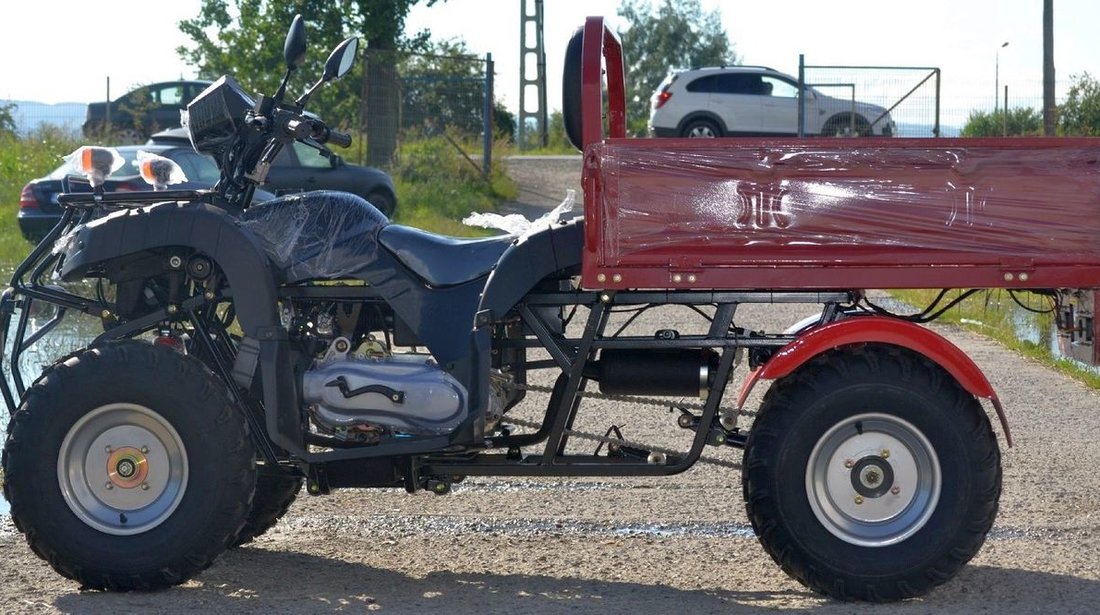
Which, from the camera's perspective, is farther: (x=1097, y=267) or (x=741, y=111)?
(x=741, y=111)

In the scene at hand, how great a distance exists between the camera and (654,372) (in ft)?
17.5

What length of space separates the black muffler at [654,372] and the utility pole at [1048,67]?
18.9m

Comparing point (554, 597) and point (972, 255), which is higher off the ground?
point (972, 255)

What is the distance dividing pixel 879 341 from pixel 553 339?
1170 millimetres

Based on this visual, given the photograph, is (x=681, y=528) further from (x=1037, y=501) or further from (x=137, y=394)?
(x=137, y=394)

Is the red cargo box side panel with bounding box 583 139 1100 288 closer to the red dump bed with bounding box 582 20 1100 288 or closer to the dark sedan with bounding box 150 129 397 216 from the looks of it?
the red dump bed with bounding box 582 20 1100 288

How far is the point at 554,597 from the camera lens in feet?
17.3

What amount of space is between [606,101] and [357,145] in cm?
1904

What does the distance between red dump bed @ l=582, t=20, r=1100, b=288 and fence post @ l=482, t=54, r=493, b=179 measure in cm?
1962

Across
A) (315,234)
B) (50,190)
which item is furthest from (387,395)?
(50,190)

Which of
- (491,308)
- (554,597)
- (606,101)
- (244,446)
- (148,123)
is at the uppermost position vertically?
(148,123)

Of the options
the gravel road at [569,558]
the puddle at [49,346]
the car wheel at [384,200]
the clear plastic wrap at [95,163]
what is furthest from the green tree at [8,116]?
the clear plastic wrap at [95,163]

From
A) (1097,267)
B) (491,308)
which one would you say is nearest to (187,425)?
(491,308)

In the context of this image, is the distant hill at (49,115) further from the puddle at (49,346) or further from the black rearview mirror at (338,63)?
the black rearview mirror at (338,63)
